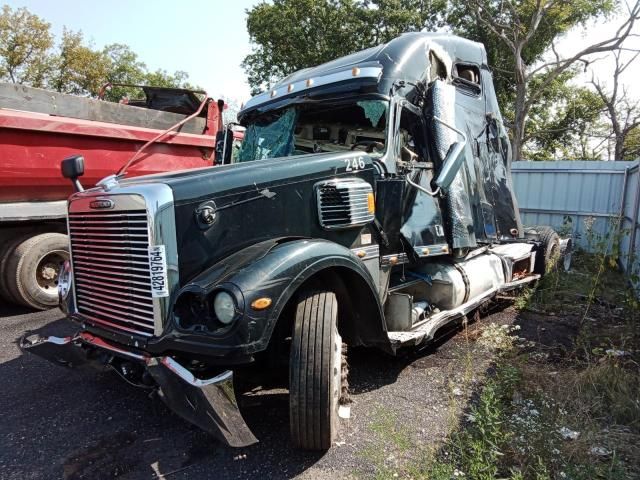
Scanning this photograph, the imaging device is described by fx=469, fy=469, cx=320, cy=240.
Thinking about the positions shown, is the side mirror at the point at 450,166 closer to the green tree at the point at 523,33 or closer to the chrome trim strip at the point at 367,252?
the chrome trim strip at the point at 367,252

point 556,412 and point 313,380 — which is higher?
point 313,380

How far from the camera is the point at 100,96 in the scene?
25.3 feet

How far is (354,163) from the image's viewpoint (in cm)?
364

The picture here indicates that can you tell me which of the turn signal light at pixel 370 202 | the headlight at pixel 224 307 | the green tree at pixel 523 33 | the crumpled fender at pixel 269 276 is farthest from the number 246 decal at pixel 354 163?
the green tree at pixel 523 33

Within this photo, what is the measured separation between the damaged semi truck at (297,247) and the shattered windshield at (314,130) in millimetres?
18

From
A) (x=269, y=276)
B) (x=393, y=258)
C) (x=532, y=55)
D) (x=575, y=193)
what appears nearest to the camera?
(x=269, y=276)

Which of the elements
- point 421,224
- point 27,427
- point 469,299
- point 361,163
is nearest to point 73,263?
point 27,427

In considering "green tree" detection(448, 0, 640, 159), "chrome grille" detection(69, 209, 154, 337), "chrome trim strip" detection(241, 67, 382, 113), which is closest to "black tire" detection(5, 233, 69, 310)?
"chrome grille" detection(69, 209, 154, 337)

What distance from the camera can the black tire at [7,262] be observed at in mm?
5977

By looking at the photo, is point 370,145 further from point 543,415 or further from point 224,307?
point 543,415

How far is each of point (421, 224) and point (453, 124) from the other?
1179 millimetres

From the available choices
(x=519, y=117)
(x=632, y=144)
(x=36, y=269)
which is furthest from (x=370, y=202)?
(x=632, y=144)

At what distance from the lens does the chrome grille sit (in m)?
2.80

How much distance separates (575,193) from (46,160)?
34.9ft
